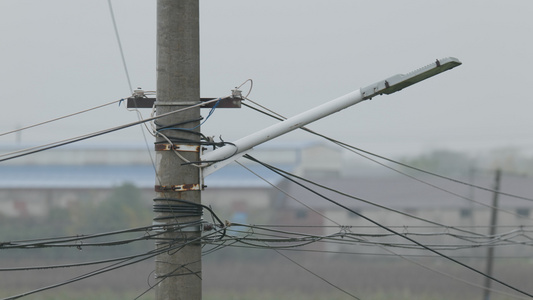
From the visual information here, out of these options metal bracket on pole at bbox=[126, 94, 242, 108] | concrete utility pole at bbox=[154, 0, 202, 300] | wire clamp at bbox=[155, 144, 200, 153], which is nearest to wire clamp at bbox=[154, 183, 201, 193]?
concrete utility pole at bbox=[154, 0, 202, 300]

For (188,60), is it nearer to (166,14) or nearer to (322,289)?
(166,14)

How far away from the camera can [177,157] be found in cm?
714

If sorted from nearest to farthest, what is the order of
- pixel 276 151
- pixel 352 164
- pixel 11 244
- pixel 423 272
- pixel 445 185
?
pixel 11 244 → pixel 423 272 → pixel 445 185 → pixel 276 151 → pixel 352 164

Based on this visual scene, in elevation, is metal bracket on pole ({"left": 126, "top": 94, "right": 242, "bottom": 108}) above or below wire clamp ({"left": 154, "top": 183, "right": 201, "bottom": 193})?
above

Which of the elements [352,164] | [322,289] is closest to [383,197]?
[322,289]

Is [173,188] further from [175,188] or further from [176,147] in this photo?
[176,147]

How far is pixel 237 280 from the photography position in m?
34.4

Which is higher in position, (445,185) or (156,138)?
(156,138)

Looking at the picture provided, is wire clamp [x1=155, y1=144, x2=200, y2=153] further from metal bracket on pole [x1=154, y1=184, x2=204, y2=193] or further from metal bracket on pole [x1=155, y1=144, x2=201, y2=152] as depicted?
metal bracket on pole [x1=154, y1=184, x2=204, y2=193]

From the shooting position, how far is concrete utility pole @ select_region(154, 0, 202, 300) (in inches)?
278

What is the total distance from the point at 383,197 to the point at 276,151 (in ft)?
20.6

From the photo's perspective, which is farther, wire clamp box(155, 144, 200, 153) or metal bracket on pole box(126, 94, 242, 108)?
metal bracket on pole box(126, 94, 242, 108)

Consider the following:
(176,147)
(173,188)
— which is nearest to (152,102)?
(176,147)

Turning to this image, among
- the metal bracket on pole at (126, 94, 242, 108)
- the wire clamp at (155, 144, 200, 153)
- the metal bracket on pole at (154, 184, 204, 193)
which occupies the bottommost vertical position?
the metal bracket on pole at (154, 184, 204, 193)
